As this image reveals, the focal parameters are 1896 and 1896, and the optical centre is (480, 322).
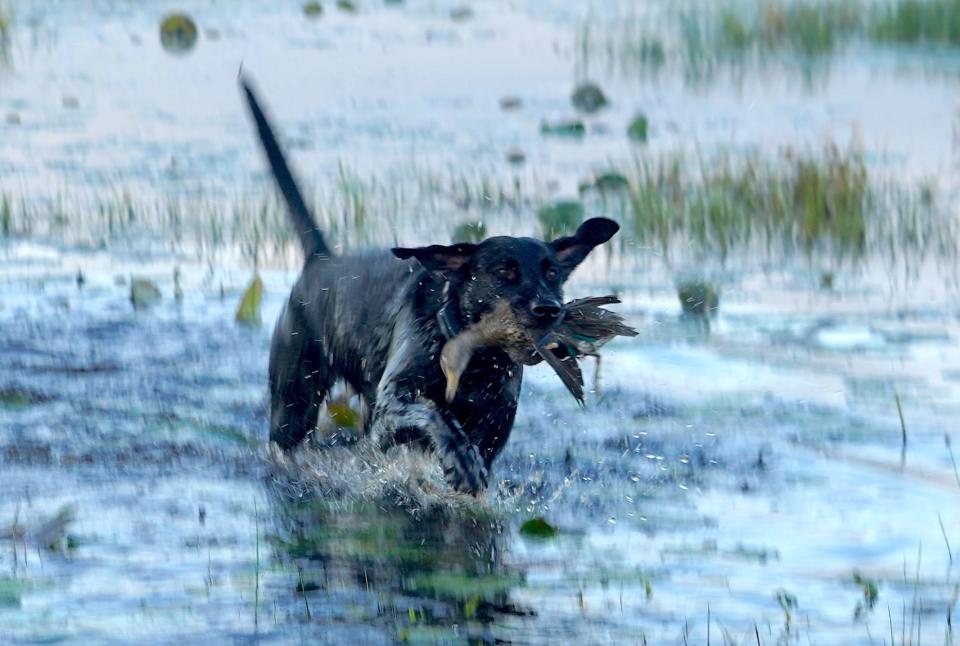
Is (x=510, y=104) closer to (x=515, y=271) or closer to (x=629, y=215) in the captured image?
(x=629, y=215)

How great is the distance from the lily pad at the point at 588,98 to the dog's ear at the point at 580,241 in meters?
8.45

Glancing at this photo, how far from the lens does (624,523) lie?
6.06 m

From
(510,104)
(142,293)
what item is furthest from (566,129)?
(142,293)

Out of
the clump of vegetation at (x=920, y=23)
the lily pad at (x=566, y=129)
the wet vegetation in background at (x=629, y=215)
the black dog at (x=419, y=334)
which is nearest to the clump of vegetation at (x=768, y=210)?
the wet vegetation in background at (x=629, y=215)

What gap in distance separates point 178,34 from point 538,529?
12.5 metres

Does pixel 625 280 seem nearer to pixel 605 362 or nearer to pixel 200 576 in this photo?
pixel 605 362

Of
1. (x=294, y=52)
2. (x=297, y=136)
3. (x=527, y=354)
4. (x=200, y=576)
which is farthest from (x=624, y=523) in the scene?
(x=294, y=52)

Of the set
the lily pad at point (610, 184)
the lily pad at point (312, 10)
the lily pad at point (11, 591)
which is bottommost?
the lily pad at point (11, 591)

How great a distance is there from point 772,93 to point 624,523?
10035 mm

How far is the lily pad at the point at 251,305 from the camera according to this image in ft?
28.5

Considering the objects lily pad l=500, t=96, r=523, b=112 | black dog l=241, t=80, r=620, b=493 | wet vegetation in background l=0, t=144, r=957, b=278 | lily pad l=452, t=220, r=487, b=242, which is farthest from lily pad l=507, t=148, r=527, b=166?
black dog l=241, t=80, r=620, b=493

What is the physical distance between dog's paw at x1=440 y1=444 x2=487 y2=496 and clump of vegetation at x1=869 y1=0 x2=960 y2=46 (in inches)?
503

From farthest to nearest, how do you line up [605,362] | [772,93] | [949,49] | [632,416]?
1. [949,49]
2. [772,93]
3. [605,362]
4. [632,416]

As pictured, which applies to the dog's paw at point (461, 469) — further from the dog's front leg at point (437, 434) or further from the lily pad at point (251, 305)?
the lily pad at point (251, 305)
